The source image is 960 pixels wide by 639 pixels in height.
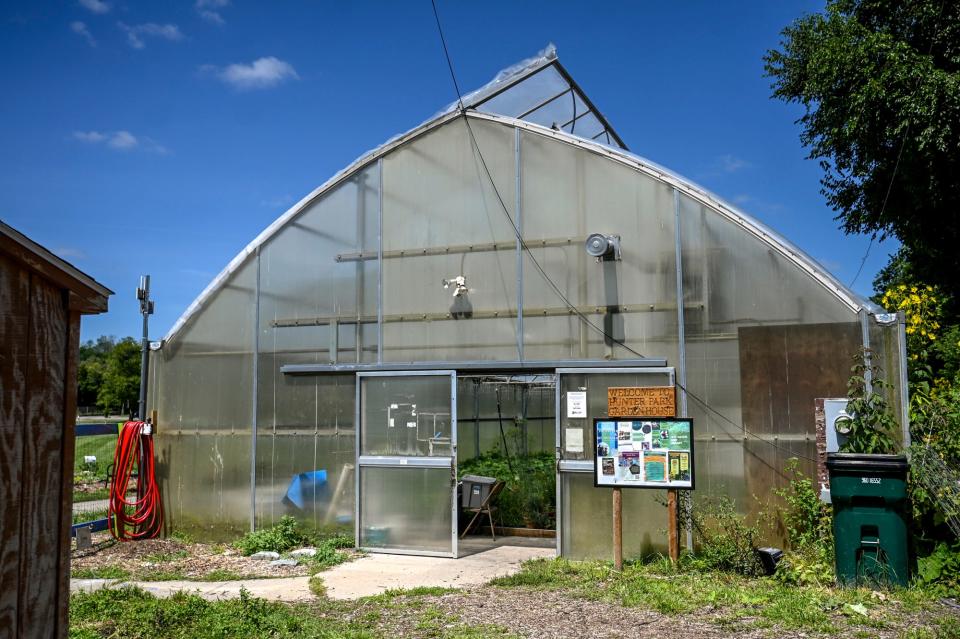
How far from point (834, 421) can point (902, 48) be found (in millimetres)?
10685

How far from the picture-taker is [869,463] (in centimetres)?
761

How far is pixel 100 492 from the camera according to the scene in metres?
18.5

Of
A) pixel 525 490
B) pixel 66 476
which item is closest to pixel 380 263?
pixel 525 490

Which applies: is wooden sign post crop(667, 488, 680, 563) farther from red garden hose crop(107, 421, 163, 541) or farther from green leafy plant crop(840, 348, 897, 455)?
red garden hose crop(107, 421, 163, 541)

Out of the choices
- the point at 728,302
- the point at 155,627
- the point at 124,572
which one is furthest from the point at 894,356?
the point at 124,572

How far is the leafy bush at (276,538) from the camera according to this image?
10641mm

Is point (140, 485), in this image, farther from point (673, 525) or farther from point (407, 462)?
point (673, 525)

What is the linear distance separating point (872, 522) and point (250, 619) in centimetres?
568

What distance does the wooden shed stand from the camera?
10.6 ft

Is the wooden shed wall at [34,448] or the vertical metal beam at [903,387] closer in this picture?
the wooden shed wall at [34,448]

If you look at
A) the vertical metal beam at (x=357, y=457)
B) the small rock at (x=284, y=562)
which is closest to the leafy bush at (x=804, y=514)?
the vertical metal beam at (x=357, y=457)

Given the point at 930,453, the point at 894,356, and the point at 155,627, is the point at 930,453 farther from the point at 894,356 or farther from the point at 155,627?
the point at 155,627

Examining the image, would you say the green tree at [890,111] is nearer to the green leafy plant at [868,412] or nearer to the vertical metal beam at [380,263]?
the green leafy plant at [868,412]

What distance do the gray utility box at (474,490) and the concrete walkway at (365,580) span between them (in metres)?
1.92
